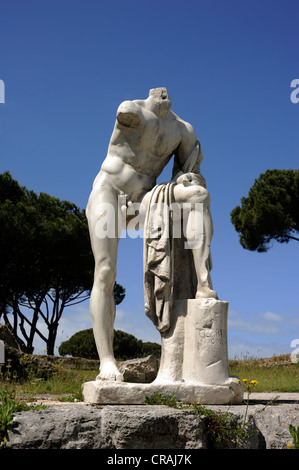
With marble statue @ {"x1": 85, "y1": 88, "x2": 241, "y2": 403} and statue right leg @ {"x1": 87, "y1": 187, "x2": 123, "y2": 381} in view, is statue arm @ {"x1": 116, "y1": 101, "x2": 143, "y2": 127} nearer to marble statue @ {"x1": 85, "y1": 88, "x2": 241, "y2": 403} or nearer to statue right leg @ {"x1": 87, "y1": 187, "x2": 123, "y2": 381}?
marble statue @ {"x1": 85, "y1": 88, "x2": 241, "y2": 403}

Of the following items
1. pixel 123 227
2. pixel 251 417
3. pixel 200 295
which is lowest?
pixel 251 417

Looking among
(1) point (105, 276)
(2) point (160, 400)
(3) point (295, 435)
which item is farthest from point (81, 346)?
(3) point (295, 435)

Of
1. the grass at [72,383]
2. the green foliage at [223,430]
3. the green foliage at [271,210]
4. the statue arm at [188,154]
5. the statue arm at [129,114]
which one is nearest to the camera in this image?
the green foliage at [223,430]

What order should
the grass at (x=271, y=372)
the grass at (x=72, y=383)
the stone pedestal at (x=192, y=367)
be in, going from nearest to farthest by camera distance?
the stone pedestal at (x=192, y=367), the grass at (x=72, y=383), the grass at (x=271, y=372)

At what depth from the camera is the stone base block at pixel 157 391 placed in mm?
4129

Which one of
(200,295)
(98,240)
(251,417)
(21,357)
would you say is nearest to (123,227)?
(98,240)

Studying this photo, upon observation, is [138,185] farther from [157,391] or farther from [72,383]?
[72,383]

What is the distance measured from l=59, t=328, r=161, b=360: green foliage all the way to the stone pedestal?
459 inches

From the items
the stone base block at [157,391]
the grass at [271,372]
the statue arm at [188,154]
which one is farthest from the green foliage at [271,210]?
the stone base block at [157,391]

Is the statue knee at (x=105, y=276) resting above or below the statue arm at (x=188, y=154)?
below

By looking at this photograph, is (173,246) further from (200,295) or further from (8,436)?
(8,436)

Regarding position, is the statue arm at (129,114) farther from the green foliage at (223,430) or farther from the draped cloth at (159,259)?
the green foliage at (223,430)

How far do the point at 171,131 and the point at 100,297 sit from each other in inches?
70.9
